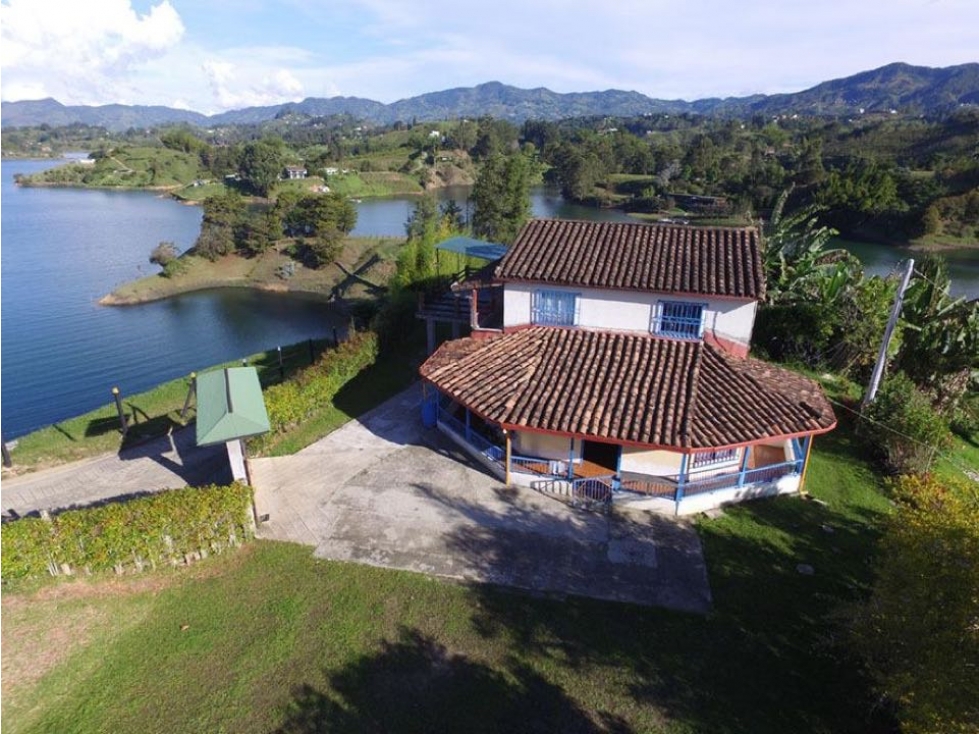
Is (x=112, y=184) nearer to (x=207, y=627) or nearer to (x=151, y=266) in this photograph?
(x=151, y=266)

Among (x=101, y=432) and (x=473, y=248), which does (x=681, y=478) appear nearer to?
(x=473, y=248)

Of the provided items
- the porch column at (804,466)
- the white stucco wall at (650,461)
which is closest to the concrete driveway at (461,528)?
the white stucco wall at (650,461)

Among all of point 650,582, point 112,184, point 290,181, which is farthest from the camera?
point 112,184

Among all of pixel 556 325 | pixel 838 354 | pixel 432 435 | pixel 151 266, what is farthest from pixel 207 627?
pixel 151 266

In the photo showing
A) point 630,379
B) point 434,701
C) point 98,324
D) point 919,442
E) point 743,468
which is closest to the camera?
point 434,701

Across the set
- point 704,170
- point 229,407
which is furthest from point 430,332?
point 704,170
